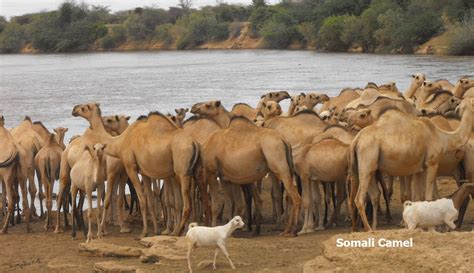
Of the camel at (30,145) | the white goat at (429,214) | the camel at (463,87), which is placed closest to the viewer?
the white goat at (429,214)

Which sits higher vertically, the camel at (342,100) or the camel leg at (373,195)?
the camel at (342,100)

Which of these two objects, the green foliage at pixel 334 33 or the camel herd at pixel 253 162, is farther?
the green foliage at pixel 334 33

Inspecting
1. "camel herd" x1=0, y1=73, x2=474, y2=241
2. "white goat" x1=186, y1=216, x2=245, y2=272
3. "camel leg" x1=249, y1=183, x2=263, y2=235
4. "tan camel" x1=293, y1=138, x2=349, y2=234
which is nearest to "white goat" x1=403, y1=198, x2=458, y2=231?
"camel herd" x1=0, y1=73, x2=474, y2=241

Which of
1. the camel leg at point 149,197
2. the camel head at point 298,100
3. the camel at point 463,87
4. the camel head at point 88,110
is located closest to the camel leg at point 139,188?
the camel leg at point 149,197

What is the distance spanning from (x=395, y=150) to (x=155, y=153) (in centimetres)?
304

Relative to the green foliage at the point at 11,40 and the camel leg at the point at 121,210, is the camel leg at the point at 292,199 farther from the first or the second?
the green foliage at the point at 11,40

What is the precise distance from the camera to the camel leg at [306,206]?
1158 centimetres

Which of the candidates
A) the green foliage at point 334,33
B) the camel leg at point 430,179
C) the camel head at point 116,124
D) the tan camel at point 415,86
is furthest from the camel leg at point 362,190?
the green foliage at point 334,33

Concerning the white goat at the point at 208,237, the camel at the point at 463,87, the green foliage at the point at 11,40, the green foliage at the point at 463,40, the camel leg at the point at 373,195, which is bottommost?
the green foliage at the point at 11,40

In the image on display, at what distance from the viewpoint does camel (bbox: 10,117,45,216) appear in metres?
14.1

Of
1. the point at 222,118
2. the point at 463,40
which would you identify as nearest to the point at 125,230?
the point at 222,118

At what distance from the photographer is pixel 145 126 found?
12.1m

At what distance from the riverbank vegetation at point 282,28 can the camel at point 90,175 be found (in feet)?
153

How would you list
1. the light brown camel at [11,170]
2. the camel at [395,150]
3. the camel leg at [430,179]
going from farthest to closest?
1. the light brown camel at [11,170]
2. the camel leg at [430,179]
3. the camel at [395,150]
